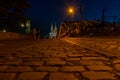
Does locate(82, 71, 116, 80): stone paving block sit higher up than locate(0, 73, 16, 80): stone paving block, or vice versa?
locate(0, 73, 16, 80): stone paving block

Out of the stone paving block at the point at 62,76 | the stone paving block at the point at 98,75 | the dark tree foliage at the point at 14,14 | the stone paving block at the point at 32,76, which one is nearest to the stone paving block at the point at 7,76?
the stone paving block at the point at 32,76

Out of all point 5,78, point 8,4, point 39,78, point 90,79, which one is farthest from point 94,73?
point 8,4

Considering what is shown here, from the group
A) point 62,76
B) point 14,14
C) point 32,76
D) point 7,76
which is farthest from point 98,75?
point 14,14

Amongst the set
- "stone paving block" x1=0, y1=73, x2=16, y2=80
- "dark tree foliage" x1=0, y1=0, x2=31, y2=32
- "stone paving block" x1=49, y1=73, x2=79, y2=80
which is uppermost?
"dark tree foliage" x1=0, y1=0, x2=31, y2=32

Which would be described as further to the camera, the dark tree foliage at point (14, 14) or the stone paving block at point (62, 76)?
the dark tree foliage at point (14, 14)

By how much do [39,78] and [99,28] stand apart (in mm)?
35438

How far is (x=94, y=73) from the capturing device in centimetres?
359

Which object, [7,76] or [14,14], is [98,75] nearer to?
[7,76]

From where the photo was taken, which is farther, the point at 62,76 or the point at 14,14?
the point at 14,14

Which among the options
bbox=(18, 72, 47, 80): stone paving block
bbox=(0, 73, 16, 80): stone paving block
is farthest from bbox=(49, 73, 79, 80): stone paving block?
bbox=(0, 73, 16, 80): stone paving block

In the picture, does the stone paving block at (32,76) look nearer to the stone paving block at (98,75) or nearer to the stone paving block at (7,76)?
the stone paving block at (7,76)

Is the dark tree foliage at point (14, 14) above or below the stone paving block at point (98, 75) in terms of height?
above

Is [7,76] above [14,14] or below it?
below

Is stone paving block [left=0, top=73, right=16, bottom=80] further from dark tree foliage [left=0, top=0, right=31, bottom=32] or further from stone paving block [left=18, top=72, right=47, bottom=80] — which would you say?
dark tree foliage [left=0, top=0, right=31, bottom=32]
